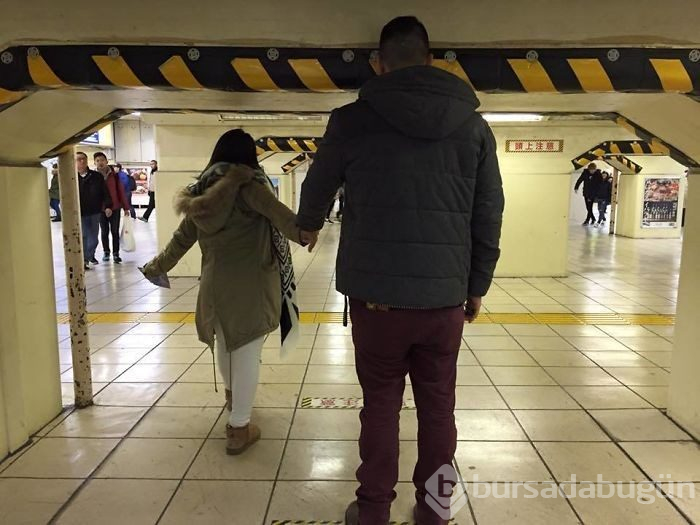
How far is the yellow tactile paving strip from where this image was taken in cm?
571

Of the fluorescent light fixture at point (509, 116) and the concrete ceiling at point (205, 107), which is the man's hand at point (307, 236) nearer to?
the concrete ceiling at point (205, 107)

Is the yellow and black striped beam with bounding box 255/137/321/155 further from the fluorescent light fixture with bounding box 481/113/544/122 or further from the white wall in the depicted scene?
the white wall

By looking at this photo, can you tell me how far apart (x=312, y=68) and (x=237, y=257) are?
3.16 feet

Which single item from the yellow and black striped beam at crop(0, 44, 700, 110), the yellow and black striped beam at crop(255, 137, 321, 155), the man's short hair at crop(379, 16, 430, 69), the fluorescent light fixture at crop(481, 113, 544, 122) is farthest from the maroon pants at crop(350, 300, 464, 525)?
the yellow and black striped beam at crop(255, 137, 321, 155)

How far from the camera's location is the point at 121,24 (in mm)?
2395

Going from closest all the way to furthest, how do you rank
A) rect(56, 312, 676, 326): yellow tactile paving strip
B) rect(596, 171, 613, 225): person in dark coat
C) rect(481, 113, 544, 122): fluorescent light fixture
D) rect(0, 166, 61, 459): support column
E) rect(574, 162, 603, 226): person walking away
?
1. rect(0, 166, 61, 459): support column
2. rect(481, 113, 544, 122): fluorescent light fixture
3. rect(56, 312, 676, 326): yellow tactile paving strip
4. rect(574, 162, 603, 226): person walking away
5. rect(596, 171, 613, 225): person in dark coat

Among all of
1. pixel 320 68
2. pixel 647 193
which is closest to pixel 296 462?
pixel 320 68

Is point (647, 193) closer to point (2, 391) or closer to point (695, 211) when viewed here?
point (695, 211)

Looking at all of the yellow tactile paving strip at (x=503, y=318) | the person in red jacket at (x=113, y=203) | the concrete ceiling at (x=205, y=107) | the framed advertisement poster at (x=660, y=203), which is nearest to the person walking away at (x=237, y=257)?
the concrete ceiling at (x=205, y=107)

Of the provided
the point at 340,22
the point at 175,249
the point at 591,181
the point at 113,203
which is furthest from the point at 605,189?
the point at 175,249

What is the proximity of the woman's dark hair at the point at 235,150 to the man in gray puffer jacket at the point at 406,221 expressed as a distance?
865 millimetres

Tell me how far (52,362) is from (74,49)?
73.4 inches

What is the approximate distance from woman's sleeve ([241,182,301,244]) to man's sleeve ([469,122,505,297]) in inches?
34.2

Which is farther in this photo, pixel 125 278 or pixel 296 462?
pixel 125 278
